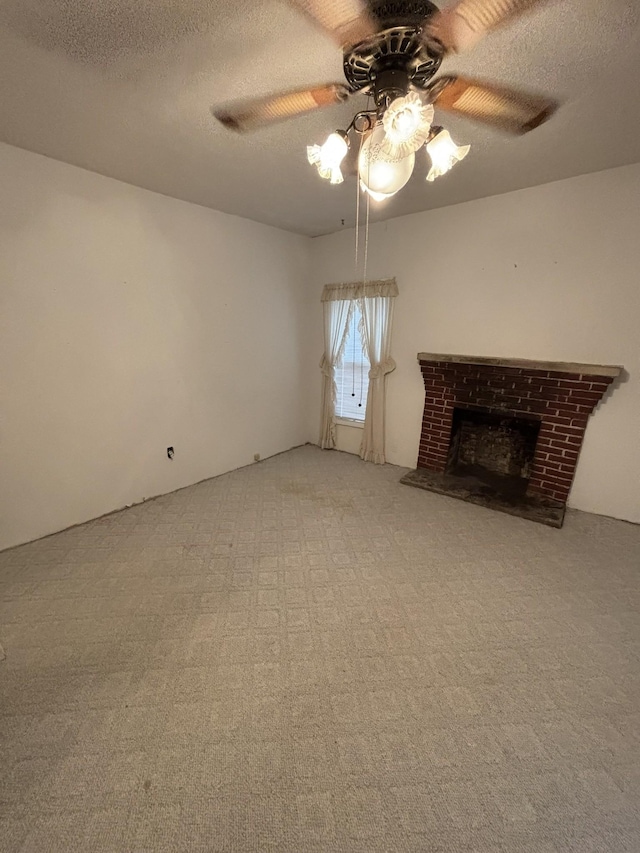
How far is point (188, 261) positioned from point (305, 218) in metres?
1.13

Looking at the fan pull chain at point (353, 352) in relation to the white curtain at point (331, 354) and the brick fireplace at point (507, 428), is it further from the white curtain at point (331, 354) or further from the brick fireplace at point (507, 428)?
the brick fireplace at point (507, 428)

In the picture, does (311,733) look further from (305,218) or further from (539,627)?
(305,218)

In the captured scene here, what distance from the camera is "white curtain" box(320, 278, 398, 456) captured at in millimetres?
3355

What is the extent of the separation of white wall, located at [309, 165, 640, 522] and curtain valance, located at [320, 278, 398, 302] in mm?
108

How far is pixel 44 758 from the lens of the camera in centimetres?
110

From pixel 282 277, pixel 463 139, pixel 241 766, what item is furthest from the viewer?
pixel 282 277

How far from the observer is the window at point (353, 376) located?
363cm

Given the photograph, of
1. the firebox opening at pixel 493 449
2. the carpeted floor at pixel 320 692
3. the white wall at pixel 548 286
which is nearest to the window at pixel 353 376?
the white wall at pixel 548 286

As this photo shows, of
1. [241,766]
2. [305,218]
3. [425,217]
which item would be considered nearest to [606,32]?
[425,217]

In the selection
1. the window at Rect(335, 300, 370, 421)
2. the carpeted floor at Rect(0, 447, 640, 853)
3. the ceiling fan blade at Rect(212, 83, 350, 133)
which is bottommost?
the carpeted floor at Rect(0, 447, 640, 853)

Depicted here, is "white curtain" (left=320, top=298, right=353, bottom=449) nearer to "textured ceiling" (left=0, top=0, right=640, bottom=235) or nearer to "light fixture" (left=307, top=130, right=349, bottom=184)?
"textured ceiling" (left=0, top=0, right=640, bottom=235)

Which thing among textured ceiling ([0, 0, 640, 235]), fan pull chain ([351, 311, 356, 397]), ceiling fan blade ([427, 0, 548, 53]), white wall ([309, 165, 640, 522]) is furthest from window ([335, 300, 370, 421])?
ceiling fan blade ([427, 0, 548, 53])

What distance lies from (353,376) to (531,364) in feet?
5.61

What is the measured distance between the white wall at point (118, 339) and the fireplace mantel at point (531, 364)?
1705 mm
